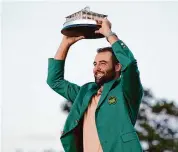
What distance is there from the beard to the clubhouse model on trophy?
0.35 meters

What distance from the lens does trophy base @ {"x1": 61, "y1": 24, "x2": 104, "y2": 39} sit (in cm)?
396

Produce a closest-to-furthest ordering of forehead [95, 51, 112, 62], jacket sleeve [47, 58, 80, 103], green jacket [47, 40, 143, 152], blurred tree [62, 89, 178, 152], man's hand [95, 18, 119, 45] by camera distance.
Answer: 1. green jacket [47, 40, 143, 152]
2. man's hand [95, 18, 119, 45]
3. forehead [95, 51, 112, 62]
4. jacket sleeve [47, 58, 80, 103]
5. blurred tree [62, 89, 178, 152]

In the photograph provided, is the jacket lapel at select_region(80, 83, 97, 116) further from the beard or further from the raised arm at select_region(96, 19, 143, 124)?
the raised arm at select_region(96, 19, 143, 124)

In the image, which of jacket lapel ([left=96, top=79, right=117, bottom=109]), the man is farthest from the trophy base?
jacket lapel ([left=96, top=79, right=117, bottom=109])

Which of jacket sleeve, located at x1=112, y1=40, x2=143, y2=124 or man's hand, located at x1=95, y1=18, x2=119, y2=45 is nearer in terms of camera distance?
jacket sleeve, located at x1=112, y1=40, x2=143, y2=124

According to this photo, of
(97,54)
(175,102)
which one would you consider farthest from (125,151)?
(175,102)

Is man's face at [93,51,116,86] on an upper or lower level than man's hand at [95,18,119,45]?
lower

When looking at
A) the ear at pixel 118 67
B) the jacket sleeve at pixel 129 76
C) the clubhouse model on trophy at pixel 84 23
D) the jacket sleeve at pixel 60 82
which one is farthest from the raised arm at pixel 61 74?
the jacket sleeve at pixel 129 76

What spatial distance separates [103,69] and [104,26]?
340mm

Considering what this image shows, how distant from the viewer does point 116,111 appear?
3.71m

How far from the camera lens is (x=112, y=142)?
11.8ft

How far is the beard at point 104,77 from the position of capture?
3.87m

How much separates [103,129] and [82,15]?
94cm

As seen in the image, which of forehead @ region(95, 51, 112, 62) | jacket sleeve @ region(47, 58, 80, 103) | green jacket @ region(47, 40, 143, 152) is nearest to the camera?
green jacket @ region(47, 40, 143, 152)
